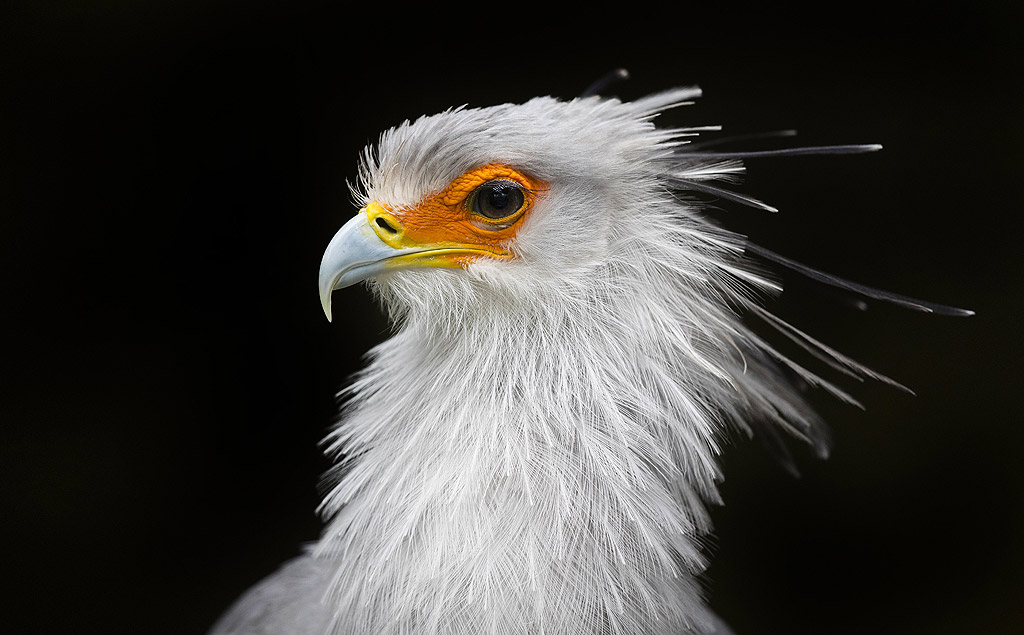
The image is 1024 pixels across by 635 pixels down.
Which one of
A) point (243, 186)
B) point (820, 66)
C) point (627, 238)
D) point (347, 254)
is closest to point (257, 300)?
point (243, 186)

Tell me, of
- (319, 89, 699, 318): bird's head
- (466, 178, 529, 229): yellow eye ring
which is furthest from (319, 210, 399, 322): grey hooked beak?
(466, 178, 529, 229): yellow eye ring

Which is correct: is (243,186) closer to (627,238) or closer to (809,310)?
(627,238)

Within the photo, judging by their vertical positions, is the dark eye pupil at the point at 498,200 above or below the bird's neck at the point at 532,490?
above

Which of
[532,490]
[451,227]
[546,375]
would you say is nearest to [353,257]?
[451,227]

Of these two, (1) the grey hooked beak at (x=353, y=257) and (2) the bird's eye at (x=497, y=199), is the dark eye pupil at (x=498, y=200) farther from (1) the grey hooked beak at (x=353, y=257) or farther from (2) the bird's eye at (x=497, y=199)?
(1) the grey hooked beak at (x=353, y=257)

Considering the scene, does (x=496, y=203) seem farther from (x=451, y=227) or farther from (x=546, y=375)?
(x=546, y=375)

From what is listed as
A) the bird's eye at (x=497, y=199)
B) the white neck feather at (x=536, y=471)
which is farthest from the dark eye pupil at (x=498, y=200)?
the white neck feather at (x=536, y=471)
